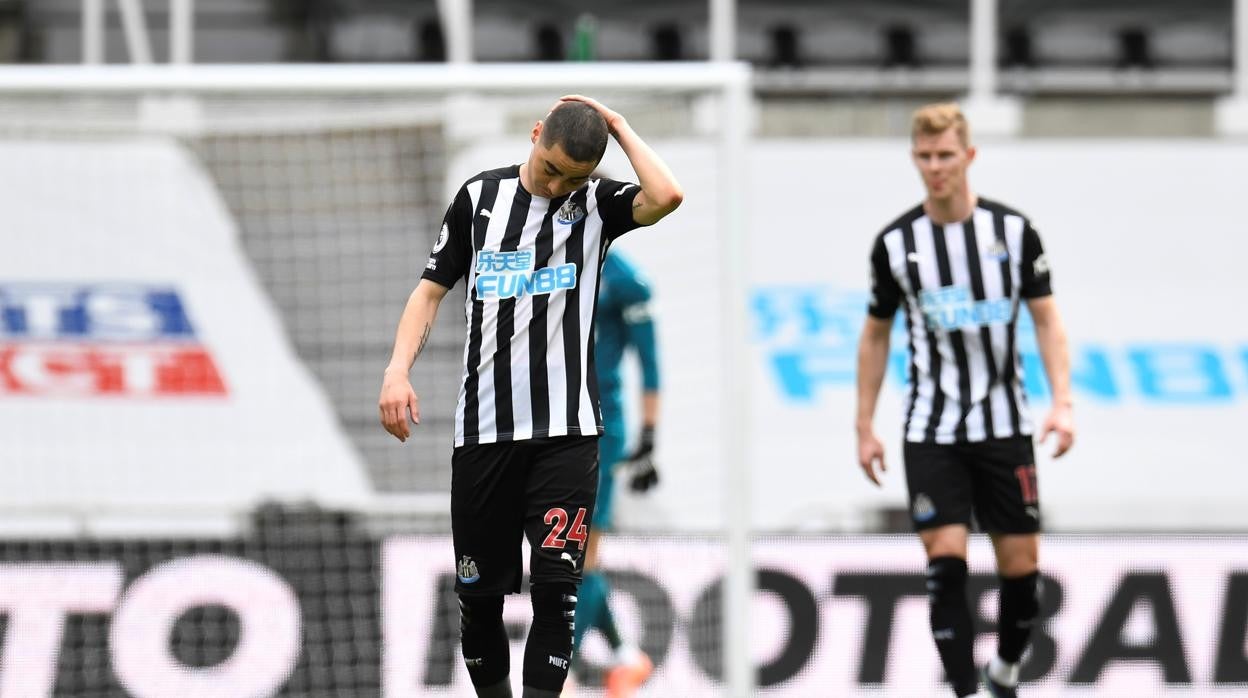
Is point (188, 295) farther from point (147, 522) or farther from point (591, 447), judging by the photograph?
point (591, 447)

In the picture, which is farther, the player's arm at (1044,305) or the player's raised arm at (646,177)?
the player's arm at (1044,305)

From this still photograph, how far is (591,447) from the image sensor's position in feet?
13.9

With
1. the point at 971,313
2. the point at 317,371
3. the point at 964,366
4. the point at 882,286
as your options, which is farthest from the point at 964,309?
the point at 317,371

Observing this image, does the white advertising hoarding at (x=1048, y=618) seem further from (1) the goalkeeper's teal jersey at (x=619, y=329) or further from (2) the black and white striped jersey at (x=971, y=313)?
(2) the black and white striped jersey at (x=971, y=313)

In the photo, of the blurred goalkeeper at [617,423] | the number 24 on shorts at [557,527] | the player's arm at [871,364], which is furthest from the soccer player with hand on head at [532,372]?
the blurred goalkeeper at [617,423]

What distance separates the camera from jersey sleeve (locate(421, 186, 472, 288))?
4223mm

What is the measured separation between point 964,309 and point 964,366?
0.60ft

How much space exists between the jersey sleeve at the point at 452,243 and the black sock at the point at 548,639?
2.70ft

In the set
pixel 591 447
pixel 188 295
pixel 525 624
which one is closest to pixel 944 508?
pixel 591 447

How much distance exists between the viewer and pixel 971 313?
5176 mm

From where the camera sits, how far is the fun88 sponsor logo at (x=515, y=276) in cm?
416

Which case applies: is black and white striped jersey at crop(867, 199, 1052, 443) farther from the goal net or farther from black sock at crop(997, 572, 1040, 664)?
the goal net

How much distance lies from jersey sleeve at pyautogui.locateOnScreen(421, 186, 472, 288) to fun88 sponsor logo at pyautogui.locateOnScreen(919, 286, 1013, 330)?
168 cm

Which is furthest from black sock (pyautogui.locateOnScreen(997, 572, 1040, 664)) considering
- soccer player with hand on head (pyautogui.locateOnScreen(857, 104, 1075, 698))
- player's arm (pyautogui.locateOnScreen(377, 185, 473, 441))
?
player's arm (pyautogui.locateOnScreen(377, 185, 473, 441))
